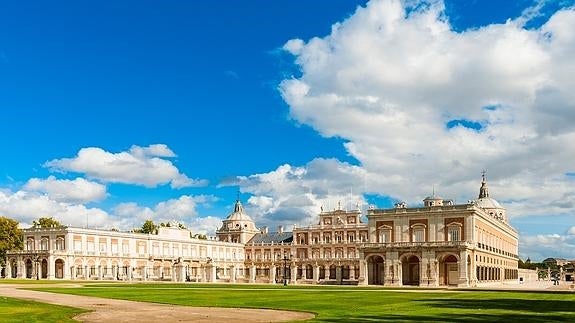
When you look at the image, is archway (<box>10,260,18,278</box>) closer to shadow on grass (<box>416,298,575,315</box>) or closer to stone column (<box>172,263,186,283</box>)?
stone column (<box>172,263,186,283</box>)

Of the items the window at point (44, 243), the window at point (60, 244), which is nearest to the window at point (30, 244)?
the window at point (44, 243)

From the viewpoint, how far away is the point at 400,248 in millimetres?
84625

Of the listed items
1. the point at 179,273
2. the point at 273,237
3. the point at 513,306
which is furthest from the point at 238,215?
the point at 513,306

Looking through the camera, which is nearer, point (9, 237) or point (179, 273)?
point (179, 273)

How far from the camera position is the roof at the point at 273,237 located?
461 ft

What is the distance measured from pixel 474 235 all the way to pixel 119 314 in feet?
211

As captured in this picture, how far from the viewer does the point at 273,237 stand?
14388 centimetres

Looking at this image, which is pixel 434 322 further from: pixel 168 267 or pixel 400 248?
pixel 168 267

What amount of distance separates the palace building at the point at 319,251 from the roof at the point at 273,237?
0.25 meters

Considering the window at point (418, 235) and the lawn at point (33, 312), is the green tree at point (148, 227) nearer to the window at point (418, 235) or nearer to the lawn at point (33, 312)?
the window at point (418, 235)

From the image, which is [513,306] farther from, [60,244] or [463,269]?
[60,244]

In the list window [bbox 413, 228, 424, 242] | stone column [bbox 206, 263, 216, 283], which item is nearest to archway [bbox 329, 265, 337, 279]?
stone column [bbox 206, 263, 216, 283]

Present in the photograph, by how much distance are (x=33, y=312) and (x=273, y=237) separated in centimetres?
11783

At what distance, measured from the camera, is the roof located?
14045cm
